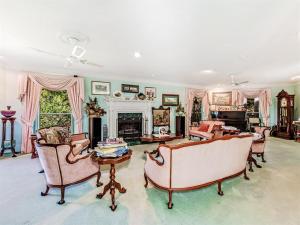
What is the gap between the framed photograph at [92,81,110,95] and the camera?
19.7 ft

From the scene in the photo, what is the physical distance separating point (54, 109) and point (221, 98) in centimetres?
771

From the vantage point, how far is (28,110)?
4969 mm

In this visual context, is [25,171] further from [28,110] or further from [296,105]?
[296,105]

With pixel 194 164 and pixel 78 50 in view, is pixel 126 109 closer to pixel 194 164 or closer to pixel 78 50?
pixel 78 50

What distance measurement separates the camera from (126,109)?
645cm

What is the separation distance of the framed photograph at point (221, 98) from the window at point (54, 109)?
704 cm

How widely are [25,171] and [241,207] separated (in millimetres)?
4228

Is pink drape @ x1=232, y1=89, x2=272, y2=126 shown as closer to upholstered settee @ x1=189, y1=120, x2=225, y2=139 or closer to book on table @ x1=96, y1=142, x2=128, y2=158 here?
upholstered settee @ x1=189, y1=120, x2=225, y2=139

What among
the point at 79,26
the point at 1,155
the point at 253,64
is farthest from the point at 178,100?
the point at 1,155

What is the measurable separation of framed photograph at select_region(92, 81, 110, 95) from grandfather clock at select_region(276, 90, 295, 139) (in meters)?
7.58

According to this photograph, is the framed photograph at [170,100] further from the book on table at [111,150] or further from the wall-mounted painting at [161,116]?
the book on table at [111,150]

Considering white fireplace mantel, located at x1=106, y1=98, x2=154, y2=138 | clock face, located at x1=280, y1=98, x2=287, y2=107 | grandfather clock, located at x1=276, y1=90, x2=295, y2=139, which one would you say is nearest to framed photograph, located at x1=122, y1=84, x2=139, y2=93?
white fireplace mantel, located at x1=106, y1=98, x2=154, y2=138

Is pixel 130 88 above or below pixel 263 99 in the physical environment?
above

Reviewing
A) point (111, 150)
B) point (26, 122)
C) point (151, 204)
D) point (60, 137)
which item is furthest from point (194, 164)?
point (26, 122)
